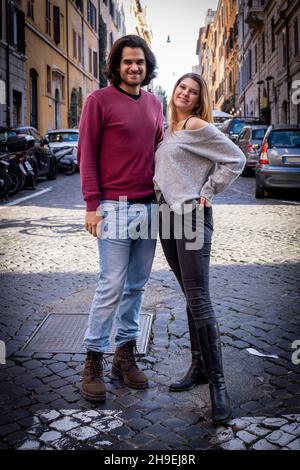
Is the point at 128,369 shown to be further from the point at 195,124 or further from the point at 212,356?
the point at 195,124

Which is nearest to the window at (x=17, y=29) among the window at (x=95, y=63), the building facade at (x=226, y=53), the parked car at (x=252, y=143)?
the parked car at (x=252, y=143)

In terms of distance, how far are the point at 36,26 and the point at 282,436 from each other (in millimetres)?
28416


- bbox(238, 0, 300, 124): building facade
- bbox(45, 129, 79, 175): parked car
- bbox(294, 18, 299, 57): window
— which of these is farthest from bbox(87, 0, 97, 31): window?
bbox(45, 129, 79, 175): parked car

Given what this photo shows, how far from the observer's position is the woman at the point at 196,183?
2.99 meters

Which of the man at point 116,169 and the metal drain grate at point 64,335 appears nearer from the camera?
the man at point 116,169

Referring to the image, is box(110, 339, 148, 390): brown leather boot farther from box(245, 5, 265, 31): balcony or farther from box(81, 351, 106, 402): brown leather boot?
box(245, 5, 265, 31): balcony

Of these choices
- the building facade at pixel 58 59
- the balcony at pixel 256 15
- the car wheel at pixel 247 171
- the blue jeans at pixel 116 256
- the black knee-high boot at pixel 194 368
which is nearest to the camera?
the blue jeans at pixel 116 256

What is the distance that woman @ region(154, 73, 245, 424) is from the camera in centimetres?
299

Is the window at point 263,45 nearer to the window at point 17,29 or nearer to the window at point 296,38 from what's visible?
the window at point 296,38

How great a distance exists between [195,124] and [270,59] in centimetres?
3392

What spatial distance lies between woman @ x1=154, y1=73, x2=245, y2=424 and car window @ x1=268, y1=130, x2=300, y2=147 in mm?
9941

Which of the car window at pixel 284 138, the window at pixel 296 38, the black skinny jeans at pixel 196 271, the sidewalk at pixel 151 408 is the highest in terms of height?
the window at pixel 296 38

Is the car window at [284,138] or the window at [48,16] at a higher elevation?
the window at [48,16]

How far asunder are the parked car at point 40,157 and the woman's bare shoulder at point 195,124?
1242 cm
